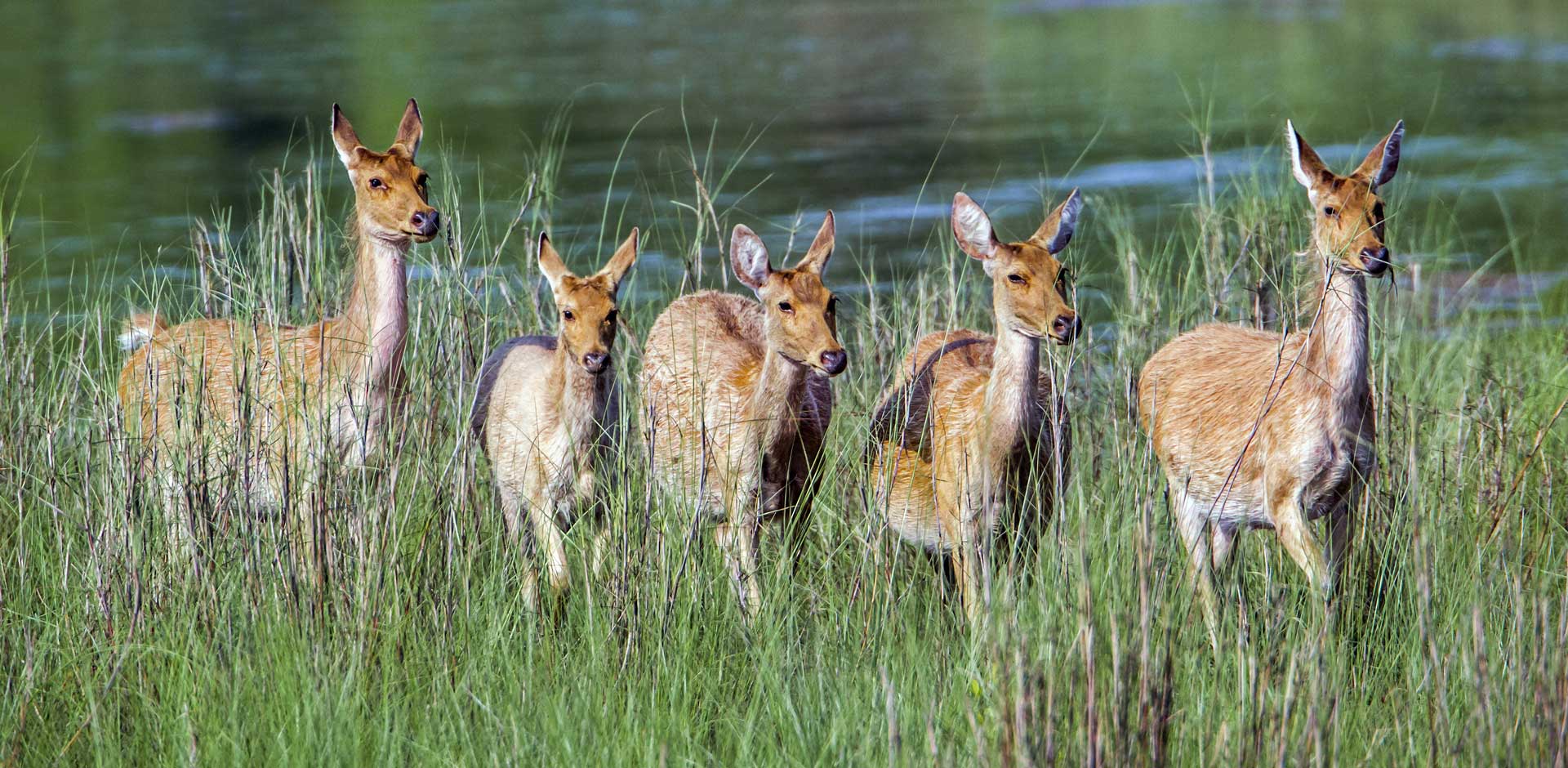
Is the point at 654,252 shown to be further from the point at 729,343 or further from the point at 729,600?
the point at 729,600

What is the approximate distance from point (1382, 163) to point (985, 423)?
1.54m

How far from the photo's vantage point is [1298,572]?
6.07 metres

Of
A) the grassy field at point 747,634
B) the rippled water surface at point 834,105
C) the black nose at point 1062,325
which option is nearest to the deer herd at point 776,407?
the black nose at point 1062,325

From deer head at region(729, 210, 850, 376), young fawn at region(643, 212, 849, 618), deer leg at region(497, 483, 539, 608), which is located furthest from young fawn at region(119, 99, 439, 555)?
deer head at region(729, 210, 850, 376)

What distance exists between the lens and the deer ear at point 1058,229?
6.07 metres

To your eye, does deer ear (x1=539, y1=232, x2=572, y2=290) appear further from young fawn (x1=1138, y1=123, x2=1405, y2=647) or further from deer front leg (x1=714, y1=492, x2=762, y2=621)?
young fawn (x1=1138, y1=123, x2=1405, y2=647)

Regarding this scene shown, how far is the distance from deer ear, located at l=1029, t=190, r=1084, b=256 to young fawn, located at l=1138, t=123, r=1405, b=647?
597 millimetres

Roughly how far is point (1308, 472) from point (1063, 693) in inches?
80.7

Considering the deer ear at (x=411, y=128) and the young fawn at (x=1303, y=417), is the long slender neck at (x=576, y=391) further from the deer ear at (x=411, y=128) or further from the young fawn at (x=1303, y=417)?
the young fawn at (x=1303, y=417)

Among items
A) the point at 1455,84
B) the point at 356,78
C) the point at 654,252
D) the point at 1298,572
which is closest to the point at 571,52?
the point at 356,78

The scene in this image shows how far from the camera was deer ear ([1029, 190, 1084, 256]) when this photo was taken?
607 centimetres

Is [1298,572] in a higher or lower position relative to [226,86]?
lower

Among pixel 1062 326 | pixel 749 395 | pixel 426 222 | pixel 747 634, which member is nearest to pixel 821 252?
pixel 749 395

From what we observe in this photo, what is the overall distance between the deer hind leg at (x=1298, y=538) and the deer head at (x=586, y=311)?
92.9 inches
